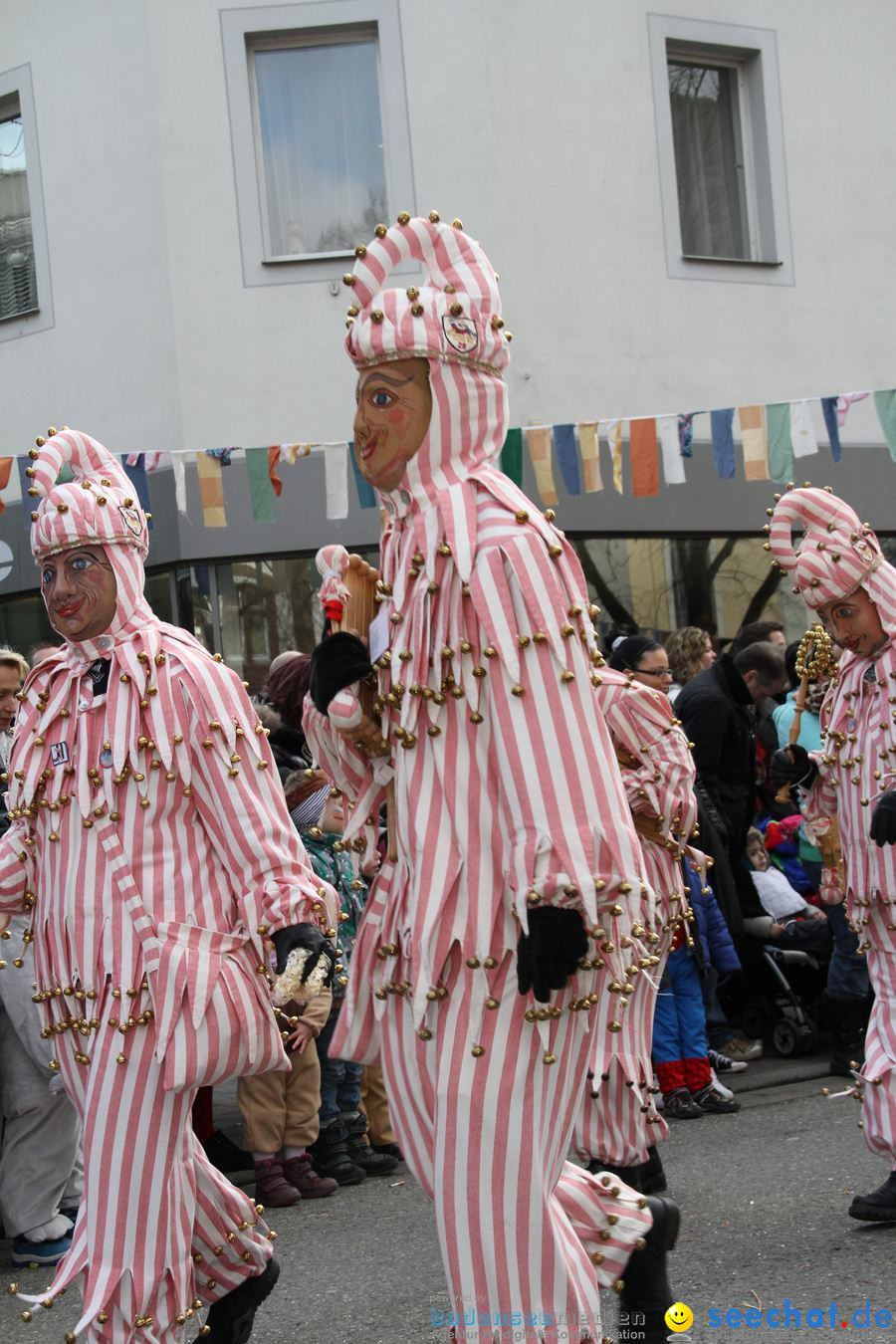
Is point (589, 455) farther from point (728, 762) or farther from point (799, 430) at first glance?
point (728, 762)

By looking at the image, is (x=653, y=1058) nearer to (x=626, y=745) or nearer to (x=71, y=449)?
(x=626, y=745)

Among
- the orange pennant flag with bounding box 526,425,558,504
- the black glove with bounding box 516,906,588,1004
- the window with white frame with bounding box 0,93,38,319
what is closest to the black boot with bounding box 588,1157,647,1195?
the black glove with bounding box 516,906,588,1004

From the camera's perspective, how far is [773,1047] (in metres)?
8.99

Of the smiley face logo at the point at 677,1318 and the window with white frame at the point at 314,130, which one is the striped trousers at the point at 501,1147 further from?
the window with white frame at the point at 314,130

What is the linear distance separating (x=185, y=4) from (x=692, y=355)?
470cm

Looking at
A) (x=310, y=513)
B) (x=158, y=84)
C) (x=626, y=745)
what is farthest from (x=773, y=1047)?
(x=158, y=84)

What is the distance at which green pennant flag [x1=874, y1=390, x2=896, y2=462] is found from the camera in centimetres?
1047

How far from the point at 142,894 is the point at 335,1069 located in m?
3.37

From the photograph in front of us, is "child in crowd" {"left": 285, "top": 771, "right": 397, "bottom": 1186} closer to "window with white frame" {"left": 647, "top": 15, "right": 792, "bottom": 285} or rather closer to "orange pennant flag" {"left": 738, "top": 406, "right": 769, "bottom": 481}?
"orange pennant flag" {"left": 738, "top": 406, "right": 769, "bottom": 481}

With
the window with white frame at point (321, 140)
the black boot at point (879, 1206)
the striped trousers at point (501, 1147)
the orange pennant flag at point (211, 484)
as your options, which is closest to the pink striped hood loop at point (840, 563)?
the black boot at point (879, 1206)

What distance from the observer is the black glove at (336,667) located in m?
3.49

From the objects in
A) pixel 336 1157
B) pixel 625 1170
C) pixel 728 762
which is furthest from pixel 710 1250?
pixel 728 762

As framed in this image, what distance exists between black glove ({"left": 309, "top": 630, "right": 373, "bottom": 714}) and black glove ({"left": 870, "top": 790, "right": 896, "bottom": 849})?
7.60ft

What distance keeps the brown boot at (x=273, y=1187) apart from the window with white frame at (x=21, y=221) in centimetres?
846
